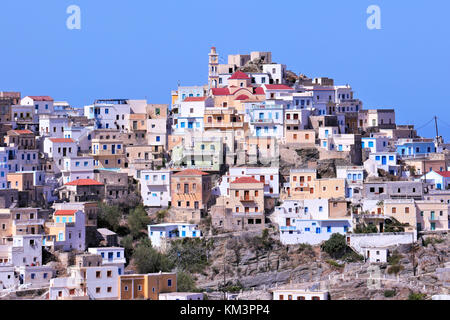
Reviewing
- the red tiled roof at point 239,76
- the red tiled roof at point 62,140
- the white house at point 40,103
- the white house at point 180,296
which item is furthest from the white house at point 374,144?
the white house at point 180,296

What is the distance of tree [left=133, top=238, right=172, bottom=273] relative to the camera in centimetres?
4103

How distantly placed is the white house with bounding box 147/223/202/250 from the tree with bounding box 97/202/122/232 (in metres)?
1.45

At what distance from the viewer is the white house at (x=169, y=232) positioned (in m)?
43.0

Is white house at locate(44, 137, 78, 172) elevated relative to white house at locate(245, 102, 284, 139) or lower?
lower

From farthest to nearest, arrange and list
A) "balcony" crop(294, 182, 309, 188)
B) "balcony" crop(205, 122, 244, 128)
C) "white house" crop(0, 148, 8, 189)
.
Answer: "balcony" crop(205, 122, 244, 128) < "white house" crop(0, 148, 8, 189) < "balcony" crop(294, 182, 309, 188)

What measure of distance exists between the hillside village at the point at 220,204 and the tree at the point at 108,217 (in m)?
0.06

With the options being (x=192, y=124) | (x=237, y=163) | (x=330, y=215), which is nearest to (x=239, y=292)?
(x=330, y=215)

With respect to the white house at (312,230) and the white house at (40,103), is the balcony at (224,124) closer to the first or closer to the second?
the white house at (312,230)

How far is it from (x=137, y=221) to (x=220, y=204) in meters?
3.03

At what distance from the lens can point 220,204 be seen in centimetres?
4362

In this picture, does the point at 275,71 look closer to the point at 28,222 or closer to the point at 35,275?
the point at 28,222

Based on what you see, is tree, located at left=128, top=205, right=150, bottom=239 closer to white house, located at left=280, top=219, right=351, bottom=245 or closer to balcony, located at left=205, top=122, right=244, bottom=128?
white house, located at left=280, top=219, right=351, bottom=245

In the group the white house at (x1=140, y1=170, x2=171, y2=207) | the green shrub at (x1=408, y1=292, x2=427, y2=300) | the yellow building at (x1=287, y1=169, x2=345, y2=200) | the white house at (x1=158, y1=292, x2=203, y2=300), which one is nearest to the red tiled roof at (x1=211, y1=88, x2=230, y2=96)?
the white house at (x1=140, y1=170, x2=171, y2=207)
